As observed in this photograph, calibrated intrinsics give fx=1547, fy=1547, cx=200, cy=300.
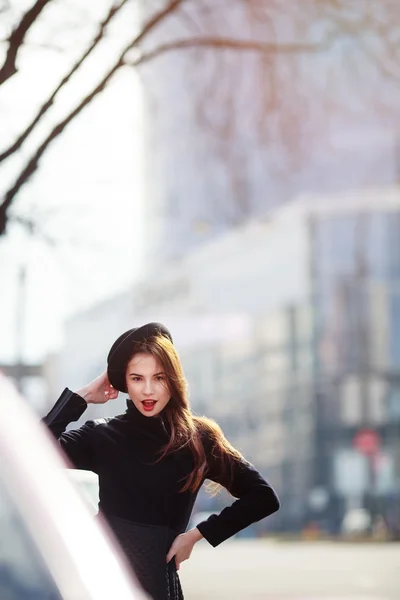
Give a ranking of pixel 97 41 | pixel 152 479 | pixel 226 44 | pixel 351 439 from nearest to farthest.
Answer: pixel 152 479 → pixel 97 41 → pixel 226 44 → pixel 351 439

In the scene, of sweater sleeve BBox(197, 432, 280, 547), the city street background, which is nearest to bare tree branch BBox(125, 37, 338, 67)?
the city street background

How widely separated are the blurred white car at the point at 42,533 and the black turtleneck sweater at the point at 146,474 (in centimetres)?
124

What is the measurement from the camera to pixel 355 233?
61844 mm

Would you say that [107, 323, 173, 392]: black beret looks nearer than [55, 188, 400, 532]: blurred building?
Yes

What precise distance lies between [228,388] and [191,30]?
54.4 meters

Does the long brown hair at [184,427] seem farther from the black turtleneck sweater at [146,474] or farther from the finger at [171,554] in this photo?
the finger at [171,554]

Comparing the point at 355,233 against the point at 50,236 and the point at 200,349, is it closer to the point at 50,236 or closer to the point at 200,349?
the point at 200,349

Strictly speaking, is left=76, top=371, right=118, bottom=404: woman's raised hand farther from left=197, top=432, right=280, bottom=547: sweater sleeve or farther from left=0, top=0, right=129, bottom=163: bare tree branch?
left=0, top=0, right=129, bottom=163: bare tree branch

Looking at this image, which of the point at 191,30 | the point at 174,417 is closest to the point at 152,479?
the point at 174,417

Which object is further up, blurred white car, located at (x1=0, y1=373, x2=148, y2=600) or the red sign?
blurred white car, located at (x1=0, y1=373, x2=148, y2=600)

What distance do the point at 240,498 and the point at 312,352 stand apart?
190 ft

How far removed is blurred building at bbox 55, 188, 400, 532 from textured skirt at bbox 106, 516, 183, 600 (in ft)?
161

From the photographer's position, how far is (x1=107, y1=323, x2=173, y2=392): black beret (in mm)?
3238

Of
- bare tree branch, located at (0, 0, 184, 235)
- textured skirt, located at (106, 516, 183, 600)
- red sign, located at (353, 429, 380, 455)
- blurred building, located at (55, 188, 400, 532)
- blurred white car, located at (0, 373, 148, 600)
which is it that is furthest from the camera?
blurred building, located at (55, 188, 400, 532)
